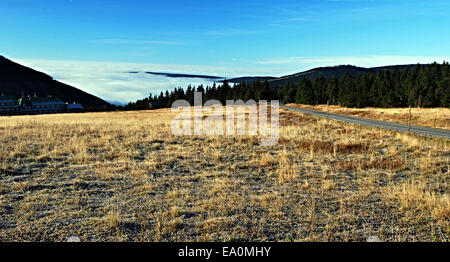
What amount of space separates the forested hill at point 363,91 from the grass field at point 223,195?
81212 millimetres

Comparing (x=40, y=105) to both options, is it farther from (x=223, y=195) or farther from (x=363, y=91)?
(x=223, y=195)

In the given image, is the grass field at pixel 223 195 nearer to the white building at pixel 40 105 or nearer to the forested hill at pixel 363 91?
the forested hill at pixel 363 91

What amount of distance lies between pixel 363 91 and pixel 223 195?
97.3 m

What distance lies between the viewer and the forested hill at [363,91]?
272 ft

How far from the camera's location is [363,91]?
305ft

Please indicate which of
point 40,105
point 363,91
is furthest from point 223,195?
point 40,105

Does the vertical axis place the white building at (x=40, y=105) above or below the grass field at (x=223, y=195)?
above

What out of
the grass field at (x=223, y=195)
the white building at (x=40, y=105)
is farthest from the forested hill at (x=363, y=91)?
the grass field at (x=223, y=195)

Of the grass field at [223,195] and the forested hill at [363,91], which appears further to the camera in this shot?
the forested hill at [363,91]

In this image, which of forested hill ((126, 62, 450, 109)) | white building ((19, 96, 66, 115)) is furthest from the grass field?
white building ((19, 96, 66, 115))
